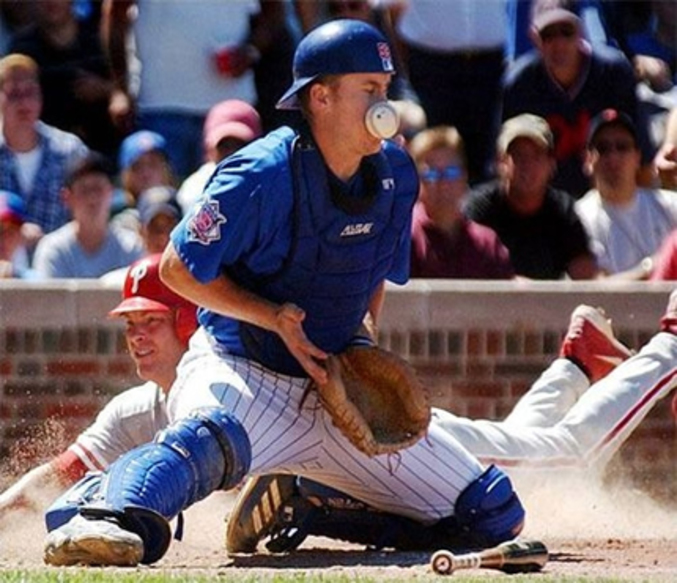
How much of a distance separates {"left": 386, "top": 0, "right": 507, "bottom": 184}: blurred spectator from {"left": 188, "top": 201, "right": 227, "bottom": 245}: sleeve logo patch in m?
5.74

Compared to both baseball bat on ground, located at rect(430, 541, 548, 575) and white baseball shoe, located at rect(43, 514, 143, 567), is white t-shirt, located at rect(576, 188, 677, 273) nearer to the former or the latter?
baseball bat on ground, located at rect(430, 541, 548, 575)

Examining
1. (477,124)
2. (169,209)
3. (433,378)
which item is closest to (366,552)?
(433,378)

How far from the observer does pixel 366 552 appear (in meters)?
6.98

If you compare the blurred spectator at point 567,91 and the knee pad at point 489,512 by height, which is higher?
the blurred spectator at point 567,91

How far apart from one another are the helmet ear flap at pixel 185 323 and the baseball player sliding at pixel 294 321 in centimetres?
60

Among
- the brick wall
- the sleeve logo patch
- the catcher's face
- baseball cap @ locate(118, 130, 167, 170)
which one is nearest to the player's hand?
the sleeve logo patch

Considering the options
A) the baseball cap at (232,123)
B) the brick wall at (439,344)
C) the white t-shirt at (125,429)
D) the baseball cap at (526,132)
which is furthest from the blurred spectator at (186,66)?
the white t-shirt at (125,429)

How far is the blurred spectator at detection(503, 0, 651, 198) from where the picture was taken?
38.3 feet

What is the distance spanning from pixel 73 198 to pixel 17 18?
191 cm

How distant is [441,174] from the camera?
33.7 feet

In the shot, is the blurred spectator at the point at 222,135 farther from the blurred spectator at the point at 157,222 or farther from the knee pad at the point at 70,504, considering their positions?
the knee pad at the point at 70,504

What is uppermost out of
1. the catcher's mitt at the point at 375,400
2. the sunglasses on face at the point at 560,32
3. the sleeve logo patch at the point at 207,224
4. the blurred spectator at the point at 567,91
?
the sunglasses on face at the point at 560,32

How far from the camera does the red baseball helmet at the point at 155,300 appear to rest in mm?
7473

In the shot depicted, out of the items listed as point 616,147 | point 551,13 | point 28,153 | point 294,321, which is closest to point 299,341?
point 294,321
